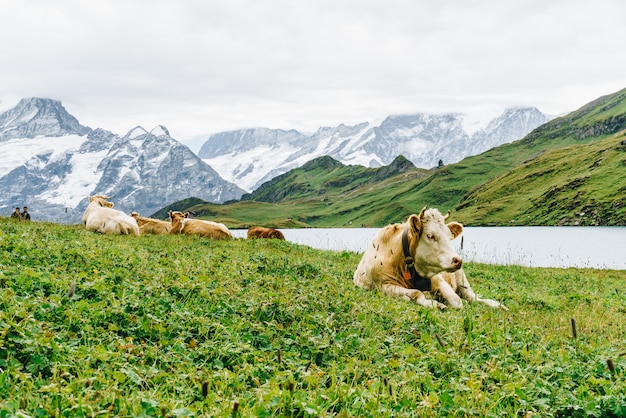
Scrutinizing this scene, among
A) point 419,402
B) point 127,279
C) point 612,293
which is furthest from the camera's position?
point 612,293

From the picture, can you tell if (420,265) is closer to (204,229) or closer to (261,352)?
(261,352)

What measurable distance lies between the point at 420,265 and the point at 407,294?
2.85 feet

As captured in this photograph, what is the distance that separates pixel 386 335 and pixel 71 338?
193 inches

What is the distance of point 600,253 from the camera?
201 ft

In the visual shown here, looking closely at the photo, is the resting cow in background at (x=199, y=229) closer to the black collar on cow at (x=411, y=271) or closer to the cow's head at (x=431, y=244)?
the black collar on cow at (x=411, y=271)

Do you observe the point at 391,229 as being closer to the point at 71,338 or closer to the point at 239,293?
the point at 239,293

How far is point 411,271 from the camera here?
1373cm

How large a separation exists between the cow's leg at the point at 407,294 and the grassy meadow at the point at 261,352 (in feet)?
4.58

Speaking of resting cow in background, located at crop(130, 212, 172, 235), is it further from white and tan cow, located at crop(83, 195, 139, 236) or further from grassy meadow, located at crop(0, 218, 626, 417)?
grassy meadow, located at crop(0, 218, 626, 417)

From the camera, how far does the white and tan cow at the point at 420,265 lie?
42.2 feet

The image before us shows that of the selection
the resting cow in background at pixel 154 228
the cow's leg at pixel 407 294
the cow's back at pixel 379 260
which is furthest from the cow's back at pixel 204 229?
the cow's leg at pixel 407 294

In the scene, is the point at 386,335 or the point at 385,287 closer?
A: the point at 386,335

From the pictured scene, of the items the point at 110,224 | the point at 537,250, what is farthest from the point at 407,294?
the point at 537,250

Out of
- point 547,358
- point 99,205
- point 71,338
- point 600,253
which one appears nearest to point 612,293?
point 547,358
